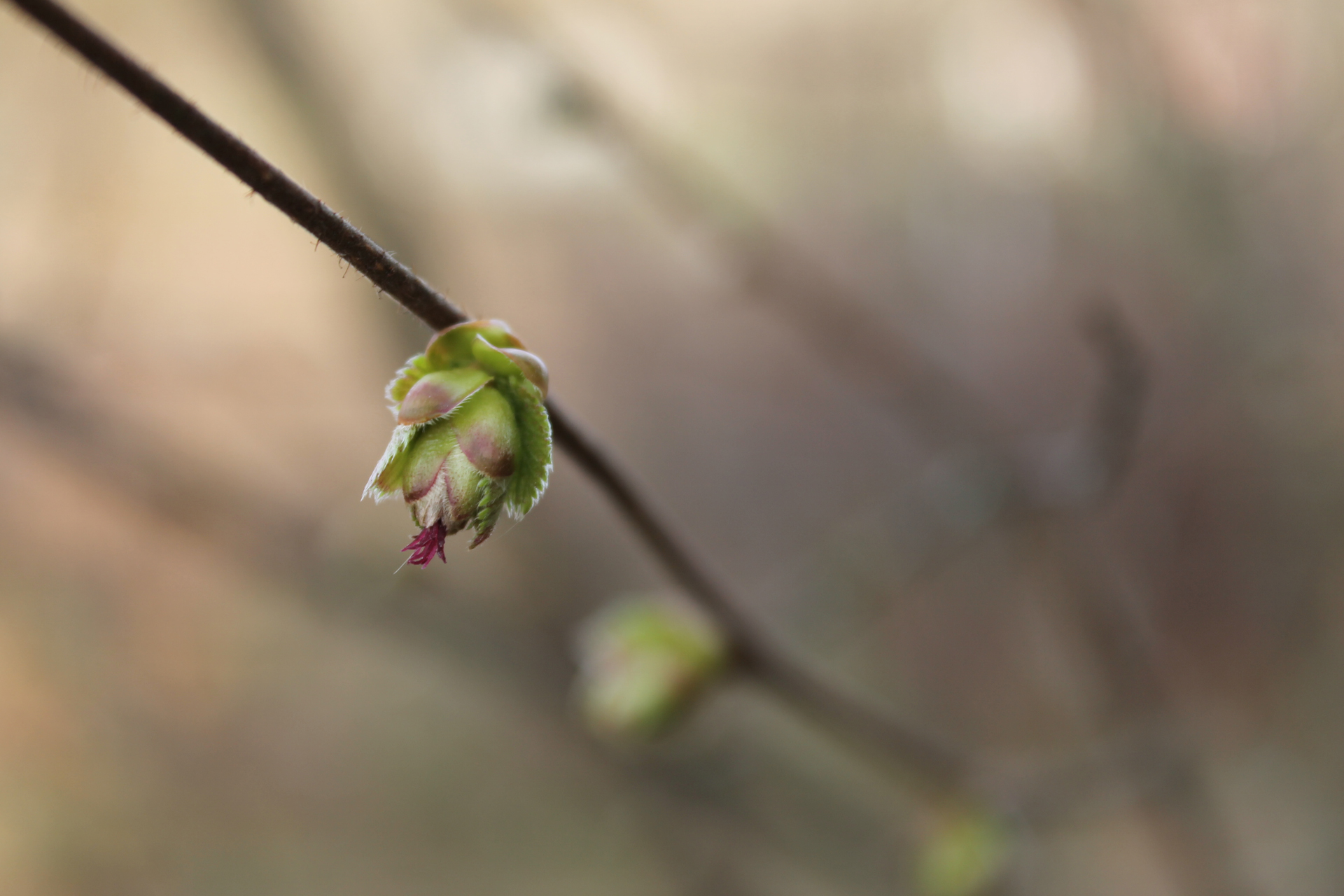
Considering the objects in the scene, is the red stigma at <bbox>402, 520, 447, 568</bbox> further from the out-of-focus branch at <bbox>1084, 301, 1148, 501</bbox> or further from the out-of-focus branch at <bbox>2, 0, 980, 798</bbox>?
the out-of-focus branch at <bbox>1084, 301, 1148, 501</bbox>

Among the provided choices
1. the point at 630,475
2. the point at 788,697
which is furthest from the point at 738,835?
the point at 630,475

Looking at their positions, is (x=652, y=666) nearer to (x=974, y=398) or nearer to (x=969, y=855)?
(x=969, y=855)

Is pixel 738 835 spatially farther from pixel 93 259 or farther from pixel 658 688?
pixel 93 259

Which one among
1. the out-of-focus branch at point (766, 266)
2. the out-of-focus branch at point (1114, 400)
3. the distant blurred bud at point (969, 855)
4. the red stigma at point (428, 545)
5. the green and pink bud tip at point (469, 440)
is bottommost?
the red stigma at point (428, 545)

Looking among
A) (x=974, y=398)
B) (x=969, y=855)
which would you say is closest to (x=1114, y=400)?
(x=969, y=855)

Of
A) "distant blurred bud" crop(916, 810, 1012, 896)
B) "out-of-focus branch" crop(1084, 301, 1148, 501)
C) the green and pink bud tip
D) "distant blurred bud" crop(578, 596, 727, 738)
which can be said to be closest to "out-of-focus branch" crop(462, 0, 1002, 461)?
"out-of-focus branch" crop(1084, 301, 1148, 501)

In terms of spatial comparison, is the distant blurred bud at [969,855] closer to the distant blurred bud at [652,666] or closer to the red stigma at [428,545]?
the distant blurred bud at [652,666]

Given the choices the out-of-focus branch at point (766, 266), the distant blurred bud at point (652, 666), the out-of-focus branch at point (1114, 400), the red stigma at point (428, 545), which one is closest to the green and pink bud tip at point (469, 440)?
Result: the red stigma at point (428, 545)
